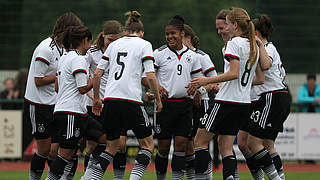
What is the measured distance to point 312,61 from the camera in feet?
54.7

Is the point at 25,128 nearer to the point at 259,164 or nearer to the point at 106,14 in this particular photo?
the point at 106,14

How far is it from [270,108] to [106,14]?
25.8ft

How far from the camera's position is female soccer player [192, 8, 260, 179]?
821 cm

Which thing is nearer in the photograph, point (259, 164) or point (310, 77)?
point (259, 164)

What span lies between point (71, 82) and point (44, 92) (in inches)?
36.5

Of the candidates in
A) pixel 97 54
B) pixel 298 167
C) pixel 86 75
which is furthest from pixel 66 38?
pixel 298 167

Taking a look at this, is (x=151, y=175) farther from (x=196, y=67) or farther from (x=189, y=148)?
(x=196, y=67)

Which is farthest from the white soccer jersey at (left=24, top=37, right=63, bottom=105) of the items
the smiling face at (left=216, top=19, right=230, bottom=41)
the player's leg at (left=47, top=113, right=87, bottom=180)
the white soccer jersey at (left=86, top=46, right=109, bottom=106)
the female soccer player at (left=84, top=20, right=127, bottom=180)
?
the smiling face at (left=216, top=19, right=230, bottom=41)

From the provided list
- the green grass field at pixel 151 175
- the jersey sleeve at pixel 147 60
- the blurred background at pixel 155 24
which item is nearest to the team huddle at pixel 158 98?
the jersey sleeve at pixel 147 60

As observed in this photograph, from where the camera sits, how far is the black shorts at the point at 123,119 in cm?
833

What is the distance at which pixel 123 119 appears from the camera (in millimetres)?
8414

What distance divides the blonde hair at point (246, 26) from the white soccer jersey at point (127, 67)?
1123mm

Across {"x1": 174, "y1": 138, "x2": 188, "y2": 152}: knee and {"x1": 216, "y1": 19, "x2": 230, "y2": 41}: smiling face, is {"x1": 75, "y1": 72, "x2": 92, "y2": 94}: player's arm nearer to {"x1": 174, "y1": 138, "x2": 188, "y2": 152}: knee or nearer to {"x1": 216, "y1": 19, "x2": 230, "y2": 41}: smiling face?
{"x1": 174, "y1": 138, "x2": 188, "y2": 152}: knee

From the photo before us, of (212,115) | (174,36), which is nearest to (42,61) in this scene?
(174,36)
